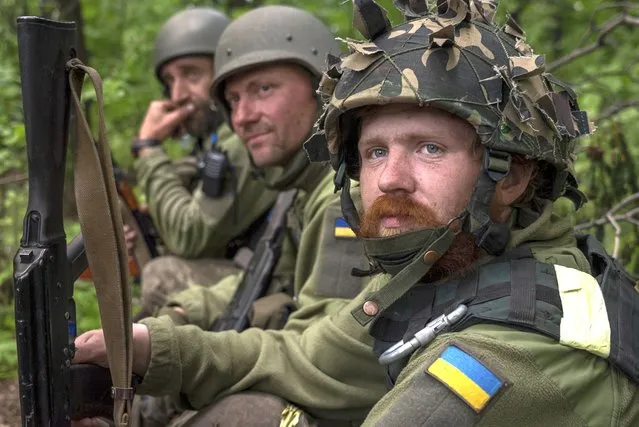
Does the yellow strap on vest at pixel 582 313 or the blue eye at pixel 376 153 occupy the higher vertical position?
the blue eye at pixel 376 153

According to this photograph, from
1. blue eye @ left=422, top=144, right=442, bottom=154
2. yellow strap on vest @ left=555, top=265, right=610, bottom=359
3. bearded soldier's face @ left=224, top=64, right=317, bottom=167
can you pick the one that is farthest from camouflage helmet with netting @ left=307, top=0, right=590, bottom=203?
bearded soldier's face @ left=224, top=64, right=317, bottom=167

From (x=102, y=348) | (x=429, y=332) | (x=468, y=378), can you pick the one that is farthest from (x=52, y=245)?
(x=468, y=378)

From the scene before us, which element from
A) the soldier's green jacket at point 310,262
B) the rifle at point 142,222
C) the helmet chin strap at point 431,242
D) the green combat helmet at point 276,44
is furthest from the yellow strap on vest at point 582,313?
the rifle at point 142,222

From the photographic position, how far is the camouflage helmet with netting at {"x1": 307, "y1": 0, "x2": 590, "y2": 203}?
2477mm

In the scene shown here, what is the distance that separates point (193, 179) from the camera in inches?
246

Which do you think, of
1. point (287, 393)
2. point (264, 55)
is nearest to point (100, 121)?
point (287, 393)

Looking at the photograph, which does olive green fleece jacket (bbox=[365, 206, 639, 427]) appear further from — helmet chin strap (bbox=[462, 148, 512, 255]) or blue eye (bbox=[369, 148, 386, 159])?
blue eye (bbox=[369, 148, 386, 159])

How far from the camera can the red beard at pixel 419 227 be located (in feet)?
8.20

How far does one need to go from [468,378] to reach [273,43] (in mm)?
2790

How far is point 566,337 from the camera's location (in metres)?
2.26

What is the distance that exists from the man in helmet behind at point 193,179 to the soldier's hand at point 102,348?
222 cm

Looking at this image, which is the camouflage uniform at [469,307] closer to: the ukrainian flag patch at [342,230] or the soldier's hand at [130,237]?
the ukrainian flag patch at [342,230]

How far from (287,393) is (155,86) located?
17.9ft

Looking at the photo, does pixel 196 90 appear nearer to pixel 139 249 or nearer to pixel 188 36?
pixel 188 36
